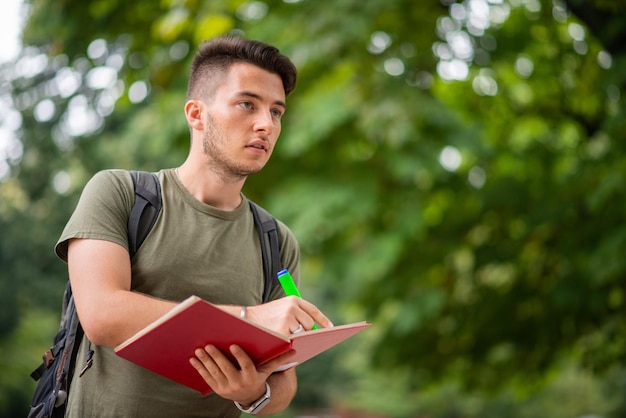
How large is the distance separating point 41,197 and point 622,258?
16429 millimetres

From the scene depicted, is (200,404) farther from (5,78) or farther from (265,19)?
→ (5,78)

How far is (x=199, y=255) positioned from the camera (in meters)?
2.30

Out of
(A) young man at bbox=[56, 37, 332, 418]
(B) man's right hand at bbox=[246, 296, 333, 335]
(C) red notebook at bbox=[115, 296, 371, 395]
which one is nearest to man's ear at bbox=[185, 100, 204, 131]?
(A) young man at bbox=[56, 37, 332, 418]

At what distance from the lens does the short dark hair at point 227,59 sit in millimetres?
2389

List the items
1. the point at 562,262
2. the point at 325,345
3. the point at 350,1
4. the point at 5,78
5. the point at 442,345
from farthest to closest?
the point at 5,78 → the point at 442,345 → the point at 562,262 → the point at 350,1 → the point at 325,345

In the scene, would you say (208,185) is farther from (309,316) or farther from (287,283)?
(309,316)

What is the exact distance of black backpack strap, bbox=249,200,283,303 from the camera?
2.50 metres

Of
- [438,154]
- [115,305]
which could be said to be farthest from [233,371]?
[438,154]

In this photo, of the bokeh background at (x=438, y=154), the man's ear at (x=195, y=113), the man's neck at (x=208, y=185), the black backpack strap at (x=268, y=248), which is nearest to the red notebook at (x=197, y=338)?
the black backpack strap at (x=268, y=248)

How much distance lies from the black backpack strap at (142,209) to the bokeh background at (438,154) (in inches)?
100

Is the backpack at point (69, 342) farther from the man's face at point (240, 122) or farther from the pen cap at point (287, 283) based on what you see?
the pen cap at point (287, 283)

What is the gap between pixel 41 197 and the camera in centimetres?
1975

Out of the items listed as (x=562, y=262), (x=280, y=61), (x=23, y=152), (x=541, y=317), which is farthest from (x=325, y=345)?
(x=23, y=152)

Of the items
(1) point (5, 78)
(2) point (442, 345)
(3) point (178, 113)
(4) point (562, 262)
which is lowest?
(1) point (5, 78)
